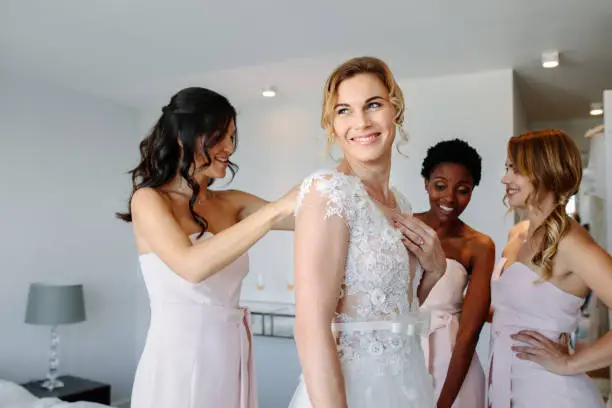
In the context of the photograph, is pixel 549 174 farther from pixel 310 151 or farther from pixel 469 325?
pixel 310 151

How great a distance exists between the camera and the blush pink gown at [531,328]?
1.93 meters

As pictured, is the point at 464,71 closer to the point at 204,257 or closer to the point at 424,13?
the point at 424,13

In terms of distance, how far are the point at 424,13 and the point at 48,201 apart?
3.20m

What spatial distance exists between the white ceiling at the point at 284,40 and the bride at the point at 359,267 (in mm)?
1694

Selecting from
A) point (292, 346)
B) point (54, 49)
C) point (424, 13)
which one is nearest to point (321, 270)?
point (424, 13)

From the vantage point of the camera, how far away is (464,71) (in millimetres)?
4137

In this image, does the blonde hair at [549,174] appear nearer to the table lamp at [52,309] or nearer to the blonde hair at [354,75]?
the blonde hair at [354,75]

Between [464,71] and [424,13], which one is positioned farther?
[464,71]

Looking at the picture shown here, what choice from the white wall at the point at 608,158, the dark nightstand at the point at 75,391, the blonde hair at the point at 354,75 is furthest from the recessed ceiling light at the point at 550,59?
the dark nightstand at the point at 75,391

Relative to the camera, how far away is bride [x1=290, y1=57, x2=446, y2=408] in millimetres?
1157

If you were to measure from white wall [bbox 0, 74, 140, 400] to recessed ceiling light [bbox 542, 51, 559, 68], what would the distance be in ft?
11.6

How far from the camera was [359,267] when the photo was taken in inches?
49.0

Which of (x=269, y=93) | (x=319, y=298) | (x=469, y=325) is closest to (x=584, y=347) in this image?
(x=469, y=325)

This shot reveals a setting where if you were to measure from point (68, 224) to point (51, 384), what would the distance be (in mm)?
1265
